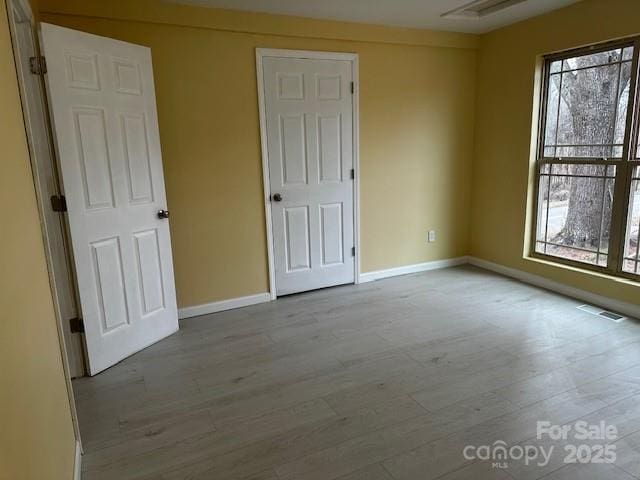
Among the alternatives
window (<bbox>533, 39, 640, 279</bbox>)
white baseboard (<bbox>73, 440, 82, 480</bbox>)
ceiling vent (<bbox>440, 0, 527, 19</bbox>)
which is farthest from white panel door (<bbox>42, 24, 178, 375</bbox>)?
window (<bbox>533, 39, 640, 279</bbox>)

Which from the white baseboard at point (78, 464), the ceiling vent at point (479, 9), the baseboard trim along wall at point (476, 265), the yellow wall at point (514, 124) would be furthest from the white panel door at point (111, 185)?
the yellow wall at point (514, 124)

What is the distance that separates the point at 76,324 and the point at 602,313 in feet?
12.6

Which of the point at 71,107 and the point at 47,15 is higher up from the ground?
the point at 47,15

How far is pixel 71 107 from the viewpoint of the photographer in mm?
2545

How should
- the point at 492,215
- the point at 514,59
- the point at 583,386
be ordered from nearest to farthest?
the point at 583,386, the point at 514,59, the point at 492,215

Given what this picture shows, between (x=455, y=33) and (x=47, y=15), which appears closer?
(x=47, y=15)

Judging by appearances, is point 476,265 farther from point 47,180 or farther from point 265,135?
point 47,180

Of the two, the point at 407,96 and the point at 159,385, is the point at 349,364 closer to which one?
the point at 159,385

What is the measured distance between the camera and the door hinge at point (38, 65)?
7.82 ft

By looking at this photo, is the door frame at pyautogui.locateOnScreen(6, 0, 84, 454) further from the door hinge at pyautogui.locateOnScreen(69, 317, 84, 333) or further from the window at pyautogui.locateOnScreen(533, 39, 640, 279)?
the window at pyautogui.locateOnScreen(533, 39, 640, 279)

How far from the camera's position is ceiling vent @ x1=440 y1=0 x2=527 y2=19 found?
11.5 feet

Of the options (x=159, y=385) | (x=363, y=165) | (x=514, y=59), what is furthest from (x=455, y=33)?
(x=159, y=385)

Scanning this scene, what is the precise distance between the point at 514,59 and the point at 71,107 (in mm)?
3792

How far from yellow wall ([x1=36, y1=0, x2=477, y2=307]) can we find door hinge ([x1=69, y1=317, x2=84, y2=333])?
94cm
